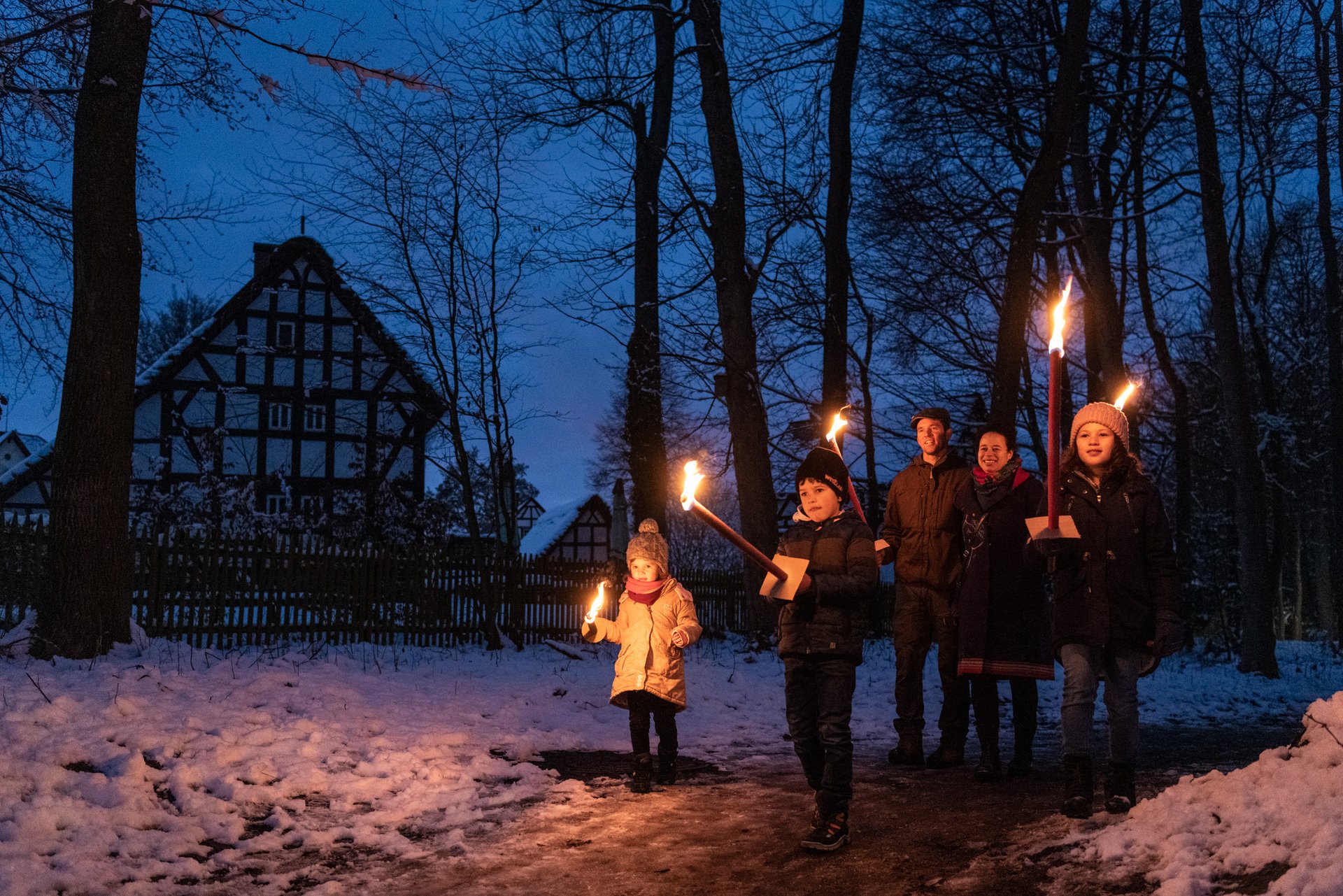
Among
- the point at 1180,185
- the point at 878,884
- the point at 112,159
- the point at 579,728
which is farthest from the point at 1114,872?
the point at 1180,185

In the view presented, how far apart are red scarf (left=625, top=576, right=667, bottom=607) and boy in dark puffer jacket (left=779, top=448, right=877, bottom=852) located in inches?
49.1

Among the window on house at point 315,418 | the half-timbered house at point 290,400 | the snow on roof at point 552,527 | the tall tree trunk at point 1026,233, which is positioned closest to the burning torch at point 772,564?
the tall tree trunk at point 1026,233

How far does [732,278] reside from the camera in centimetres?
1427

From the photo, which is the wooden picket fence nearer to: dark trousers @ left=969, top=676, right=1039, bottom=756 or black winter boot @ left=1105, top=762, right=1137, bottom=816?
dark trousers @ left=969, top=676, right=1039, bottom=756

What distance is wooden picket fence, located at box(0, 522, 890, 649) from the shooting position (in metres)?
12.8

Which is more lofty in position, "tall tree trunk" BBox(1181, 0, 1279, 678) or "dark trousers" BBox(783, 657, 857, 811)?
"tall tree trunk" BBox(1181, 0, 1279, 678)

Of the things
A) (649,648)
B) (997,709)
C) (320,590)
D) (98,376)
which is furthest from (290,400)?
(997,709)

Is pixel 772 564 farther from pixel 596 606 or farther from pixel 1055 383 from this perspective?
pixel 596 606

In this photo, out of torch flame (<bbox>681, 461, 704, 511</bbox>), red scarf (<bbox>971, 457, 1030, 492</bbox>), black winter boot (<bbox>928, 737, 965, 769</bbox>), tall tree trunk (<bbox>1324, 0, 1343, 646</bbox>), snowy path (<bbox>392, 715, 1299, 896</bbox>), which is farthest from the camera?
tall tree trunk (<bbox>1324, 0, 1343, 646</bbox>)

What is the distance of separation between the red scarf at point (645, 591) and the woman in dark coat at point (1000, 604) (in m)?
1.87

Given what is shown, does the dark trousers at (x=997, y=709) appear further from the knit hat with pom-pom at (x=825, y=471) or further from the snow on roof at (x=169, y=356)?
the snow on roof at (x=169, y=356)

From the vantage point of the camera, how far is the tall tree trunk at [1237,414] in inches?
580

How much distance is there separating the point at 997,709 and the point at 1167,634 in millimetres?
1567

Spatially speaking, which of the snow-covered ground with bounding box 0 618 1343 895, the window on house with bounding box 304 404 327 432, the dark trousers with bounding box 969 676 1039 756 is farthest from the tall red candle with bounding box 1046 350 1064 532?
the window on house with bounding box 304 404 327 432
